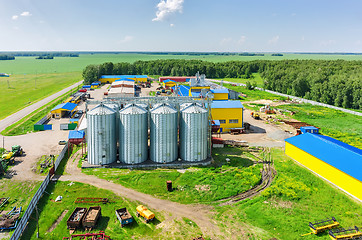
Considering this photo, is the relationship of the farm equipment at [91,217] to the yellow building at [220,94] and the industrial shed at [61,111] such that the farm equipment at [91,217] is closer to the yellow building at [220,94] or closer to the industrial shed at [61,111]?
the industrial shed at [61,111]

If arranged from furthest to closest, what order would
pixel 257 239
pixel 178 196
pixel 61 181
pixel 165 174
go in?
1. pixel 165 174
2. pixel 61 181
3. pixel 178 196
4. pixel 257 239

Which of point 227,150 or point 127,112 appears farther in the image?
point 227,150

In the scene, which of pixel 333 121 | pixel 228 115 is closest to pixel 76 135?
pixel 228 115

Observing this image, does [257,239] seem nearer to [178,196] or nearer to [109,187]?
[178,196]

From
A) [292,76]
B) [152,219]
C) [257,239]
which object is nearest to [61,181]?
[152,219]

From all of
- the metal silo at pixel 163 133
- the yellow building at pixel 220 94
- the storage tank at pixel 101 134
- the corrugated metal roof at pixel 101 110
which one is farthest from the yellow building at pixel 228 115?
the storage tank at pixel 101 134

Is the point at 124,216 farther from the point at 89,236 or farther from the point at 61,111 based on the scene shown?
the point at 61,111

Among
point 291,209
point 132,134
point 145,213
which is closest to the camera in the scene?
point 145,213
